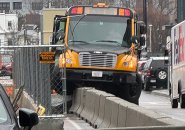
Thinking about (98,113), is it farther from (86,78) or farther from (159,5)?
(159,5)

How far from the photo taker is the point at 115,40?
20.1 meters

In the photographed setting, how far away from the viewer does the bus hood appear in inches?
773

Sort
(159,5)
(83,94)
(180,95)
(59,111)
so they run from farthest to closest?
(159,5) < (180,95) < (83,94) < (59,111)

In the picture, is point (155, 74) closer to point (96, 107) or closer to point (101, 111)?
point (96, 107)

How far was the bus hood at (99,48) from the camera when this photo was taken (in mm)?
19641

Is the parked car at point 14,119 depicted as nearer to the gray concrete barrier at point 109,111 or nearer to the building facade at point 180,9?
the gray concrete barrier at point 109,111

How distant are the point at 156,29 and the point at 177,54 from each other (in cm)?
5893

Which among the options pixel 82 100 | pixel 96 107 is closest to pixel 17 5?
pixel 82 100

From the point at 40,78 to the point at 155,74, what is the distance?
24831mm

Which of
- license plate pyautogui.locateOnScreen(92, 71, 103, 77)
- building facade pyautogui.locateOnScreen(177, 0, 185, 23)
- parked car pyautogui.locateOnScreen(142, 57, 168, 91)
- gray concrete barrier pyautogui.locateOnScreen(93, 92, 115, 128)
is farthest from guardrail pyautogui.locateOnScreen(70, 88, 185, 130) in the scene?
building facade pyautogui.locateOnScreen(177, 0, 185, 23)

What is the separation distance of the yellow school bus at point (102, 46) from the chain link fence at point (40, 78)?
3.67 meters

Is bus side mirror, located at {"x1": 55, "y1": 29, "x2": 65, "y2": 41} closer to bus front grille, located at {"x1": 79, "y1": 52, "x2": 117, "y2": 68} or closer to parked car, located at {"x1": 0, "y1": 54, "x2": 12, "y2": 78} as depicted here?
bus front grille, located at {"x1": 79, "y1": 52, "x2": 117, "y2": 68}

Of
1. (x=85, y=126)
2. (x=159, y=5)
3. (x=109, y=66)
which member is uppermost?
(x=159, y=5)

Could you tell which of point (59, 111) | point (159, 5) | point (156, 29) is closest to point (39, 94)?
point (59, 111)
